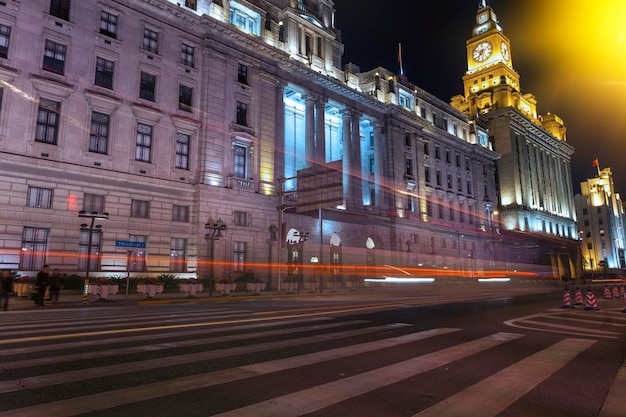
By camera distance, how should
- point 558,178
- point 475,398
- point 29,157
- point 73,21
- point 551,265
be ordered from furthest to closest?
point 558,178
point 551,265
point 73,21
point 29,157
point 475,398

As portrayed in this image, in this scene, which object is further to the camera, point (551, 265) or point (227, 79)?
point (551, 265)

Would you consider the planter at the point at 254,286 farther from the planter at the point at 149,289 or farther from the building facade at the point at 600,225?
the building facade at the point at 600,225

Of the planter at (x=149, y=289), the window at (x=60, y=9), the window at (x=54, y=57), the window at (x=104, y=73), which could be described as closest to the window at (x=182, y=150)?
the window at (x=104, y=73)

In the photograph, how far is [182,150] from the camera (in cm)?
3259

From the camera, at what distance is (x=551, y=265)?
8719 centimetres

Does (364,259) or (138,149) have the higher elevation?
(138,149)

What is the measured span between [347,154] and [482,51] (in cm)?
7890

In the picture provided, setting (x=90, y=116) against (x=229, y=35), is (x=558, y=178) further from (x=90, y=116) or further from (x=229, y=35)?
(x=90, y=116)

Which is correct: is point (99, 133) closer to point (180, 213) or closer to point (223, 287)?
point (180, 213)

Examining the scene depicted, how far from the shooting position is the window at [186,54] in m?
33.7

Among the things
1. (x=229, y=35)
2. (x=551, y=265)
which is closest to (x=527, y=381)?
(x=229, y=35)

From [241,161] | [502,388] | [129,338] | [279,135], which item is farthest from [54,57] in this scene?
[502,388]

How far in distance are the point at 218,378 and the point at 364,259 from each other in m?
40.0

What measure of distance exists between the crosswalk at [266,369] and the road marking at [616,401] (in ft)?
0.07
